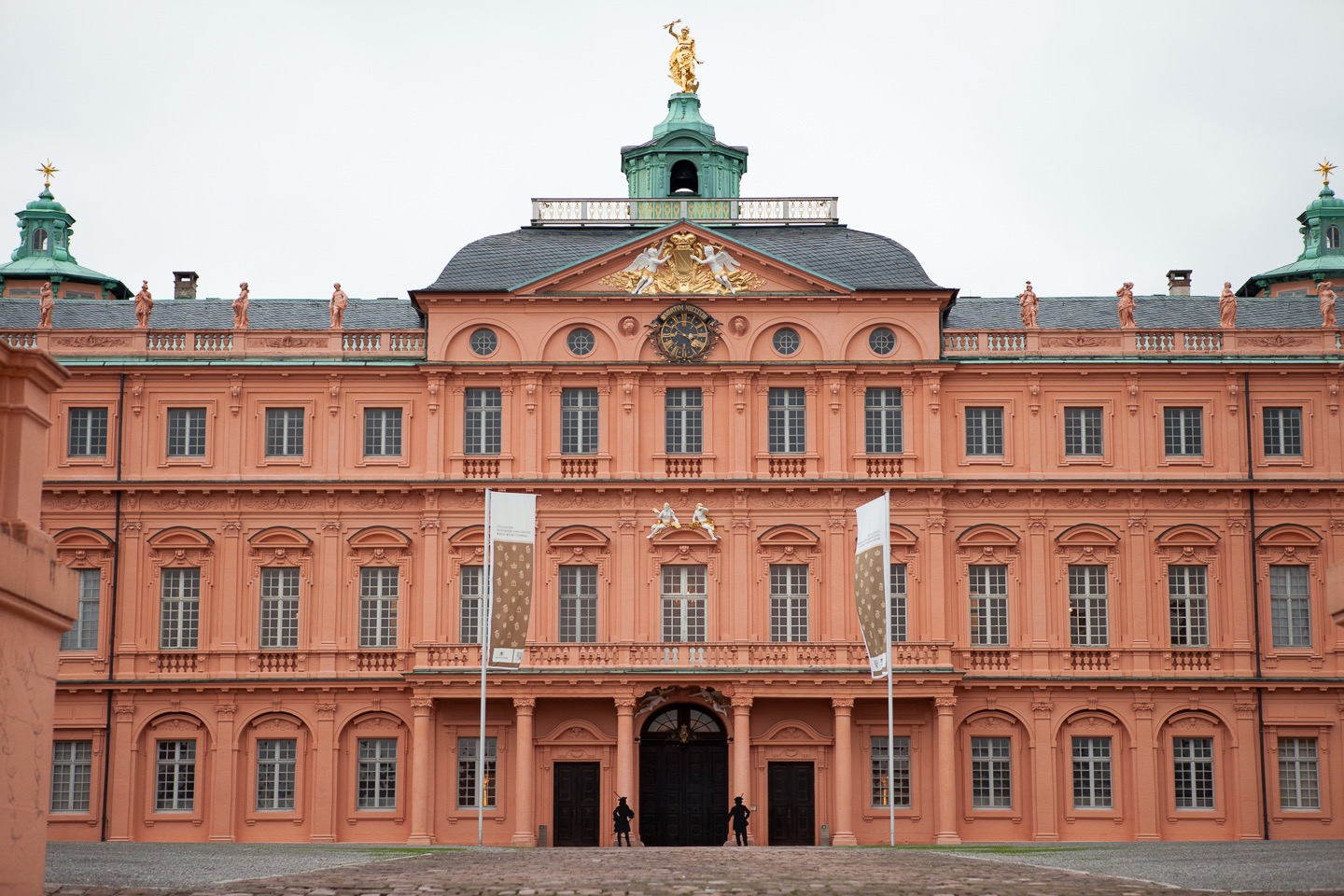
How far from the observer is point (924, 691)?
5488 cm

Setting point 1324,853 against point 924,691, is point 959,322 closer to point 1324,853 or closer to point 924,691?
point 924,691

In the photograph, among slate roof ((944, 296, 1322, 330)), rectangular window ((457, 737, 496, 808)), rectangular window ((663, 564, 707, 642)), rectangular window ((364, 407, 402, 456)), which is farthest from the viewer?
slate roof ((944, 296, 1322, 330))

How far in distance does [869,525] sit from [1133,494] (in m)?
10.5

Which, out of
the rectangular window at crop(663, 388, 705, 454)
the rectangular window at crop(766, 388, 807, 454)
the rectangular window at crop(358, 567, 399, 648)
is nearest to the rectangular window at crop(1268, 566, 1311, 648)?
the rectangular window at crop(766, 388, 807, 454)

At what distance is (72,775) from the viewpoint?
56344 millimetres

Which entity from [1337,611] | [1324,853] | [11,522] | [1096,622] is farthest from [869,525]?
[11,522]

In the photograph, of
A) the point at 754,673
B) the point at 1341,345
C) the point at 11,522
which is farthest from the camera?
the point at 1341,345

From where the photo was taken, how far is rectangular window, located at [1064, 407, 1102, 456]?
58125 mm

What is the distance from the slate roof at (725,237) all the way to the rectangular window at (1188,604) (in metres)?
11.2

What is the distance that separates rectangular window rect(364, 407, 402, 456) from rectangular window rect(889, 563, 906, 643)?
15071mm

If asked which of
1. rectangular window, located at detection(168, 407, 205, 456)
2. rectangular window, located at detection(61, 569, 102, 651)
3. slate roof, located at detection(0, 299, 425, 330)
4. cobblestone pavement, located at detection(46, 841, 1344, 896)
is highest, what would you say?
slate roof, located at detection(0, 299, 425, 330)

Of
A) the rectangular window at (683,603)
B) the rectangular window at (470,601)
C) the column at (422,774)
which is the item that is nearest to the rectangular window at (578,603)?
the rectangular window at (683,603)

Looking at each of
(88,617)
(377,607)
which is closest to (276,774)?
(377,607)

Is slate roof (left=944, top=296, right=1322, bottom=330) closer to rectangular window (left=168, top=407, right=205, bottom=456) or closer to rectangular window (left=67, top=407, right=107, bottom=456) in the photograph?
rectangular window (left=168, top=407, right=205, bottom=456)
